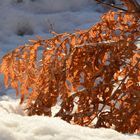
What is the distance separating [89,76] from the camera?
9.74 feet

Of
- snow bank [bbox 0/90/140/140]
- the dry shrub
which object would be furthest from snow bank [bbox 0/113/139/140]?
the dry shrub

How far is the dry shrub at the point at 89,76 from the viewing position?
8.87ft

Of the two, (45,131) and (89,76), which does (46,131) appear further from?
(89,76)

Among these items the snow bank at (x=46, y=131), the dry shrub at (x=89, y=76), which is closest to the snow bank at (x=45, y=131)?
the snow bank at (x=46, y=131)

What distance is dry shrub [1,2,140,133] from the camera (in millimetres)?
2705

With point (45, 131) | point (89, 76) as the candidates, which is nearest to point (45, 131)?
point (45, 131)

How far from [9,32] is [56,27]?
66 cm

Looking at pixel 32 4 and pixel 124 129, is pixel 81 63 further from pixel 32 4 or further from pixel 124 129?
pixel 32 4

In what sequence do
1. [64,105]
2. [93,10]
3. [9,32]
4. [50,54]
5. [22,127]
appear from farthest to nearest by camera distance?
[93,10] → [9,32] → [50,54] → [64,105] → [22,127]

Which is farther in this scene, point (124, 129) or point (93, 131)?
point (124, 129)

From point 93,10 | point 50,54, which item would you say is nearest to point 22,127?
point 50,54

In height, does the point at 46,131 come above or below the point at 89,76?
below

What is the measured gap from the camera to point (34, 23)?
6.04 metres

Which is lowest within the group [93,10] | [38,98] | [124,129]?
[124,129]
